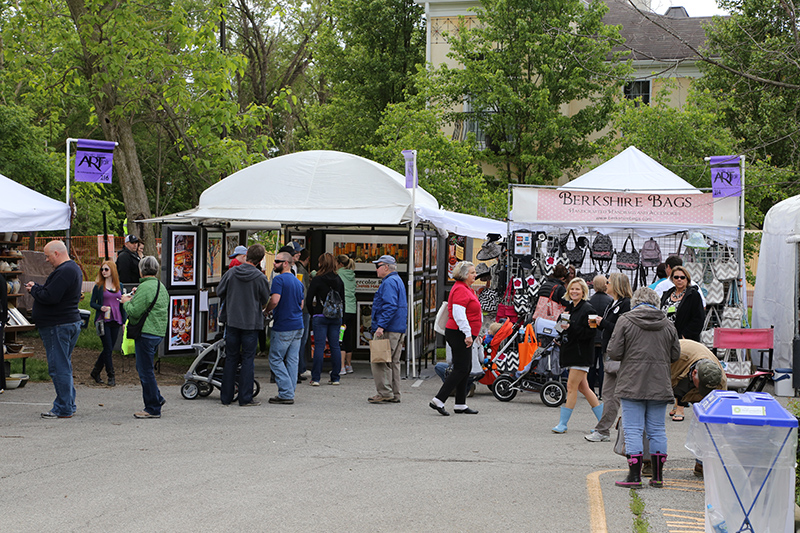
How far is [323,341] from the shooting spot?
12.5 meters

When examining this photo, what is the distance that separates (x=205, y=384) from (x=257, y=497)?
4882 mm

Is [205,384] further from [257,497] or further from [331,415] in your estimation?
[257,497]

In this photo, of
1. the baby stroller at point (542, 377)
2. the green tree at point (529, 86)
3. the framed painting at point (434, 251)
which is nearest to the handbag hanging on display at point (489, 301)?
the baby stroller at point (542, 377)

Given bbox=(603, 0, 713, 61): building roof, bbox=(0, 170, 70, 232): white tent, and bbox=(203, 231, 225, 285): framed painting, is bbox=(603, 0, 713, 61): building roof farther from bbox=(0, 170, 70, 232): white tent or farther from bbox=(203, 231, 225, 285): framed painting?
bbox=(0, 170, 70, 232): white tent

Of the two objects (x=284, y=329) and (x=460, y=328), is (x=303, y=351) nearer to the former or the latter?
(x=284, y=329)

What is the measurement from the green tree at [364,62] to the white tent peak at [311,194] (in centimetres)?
1847

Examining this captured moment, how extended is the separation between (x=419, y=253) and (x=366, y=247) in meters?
0.98

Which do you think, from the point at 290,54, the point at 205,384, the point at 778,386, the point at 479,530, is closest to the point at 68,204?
the point at 205,384

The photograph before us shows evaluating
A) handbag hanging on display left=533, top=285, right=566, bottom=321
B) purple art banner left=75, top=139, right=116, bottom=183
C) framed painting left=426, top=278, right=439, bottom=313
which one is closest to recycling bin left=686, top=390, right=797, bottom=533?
handbag hanging on display left=533, top=285, right=566, bottom=321

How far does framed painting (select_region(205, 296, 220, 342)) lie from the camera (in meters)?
14.4

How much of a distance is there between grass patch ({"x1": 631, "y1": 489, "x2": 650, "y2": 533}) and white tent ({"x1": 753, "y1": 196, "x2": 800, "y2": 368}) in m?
7.59

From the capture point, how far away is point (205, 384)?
11.0 metres

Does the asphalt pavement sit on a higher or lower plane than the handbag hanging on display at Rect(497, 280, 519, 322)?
lower

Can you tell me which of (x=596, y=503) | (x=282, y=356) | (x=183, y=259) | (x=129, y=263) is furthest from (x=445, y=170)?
(x=596, y=503)
